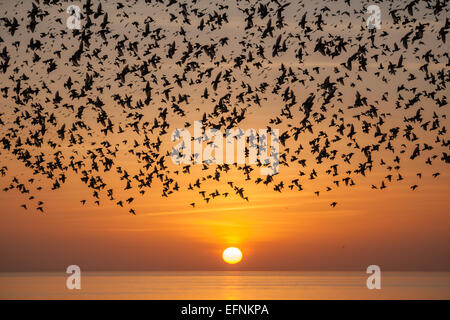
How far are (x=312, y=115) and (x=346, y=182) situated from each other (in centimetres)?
340

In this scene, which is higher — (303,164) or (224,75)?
(224,75)

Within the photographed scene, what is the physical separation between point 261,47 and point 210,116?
420 cm

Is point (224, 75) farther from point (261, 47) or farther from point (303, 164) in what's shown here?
point (303, 164)

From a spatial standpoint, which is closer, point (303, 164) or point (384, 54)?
point (384, 54)

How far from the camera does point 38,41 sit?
33.8 m

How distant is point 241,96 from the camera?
33.5 m

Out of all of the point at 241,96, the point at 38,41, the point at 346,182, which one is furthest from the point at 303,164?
the point at 38,41

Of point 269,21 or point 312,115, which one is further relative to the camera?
point 312,115

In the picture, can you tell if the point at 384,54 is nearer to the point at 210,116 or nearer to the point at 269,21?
the point at 269,21
